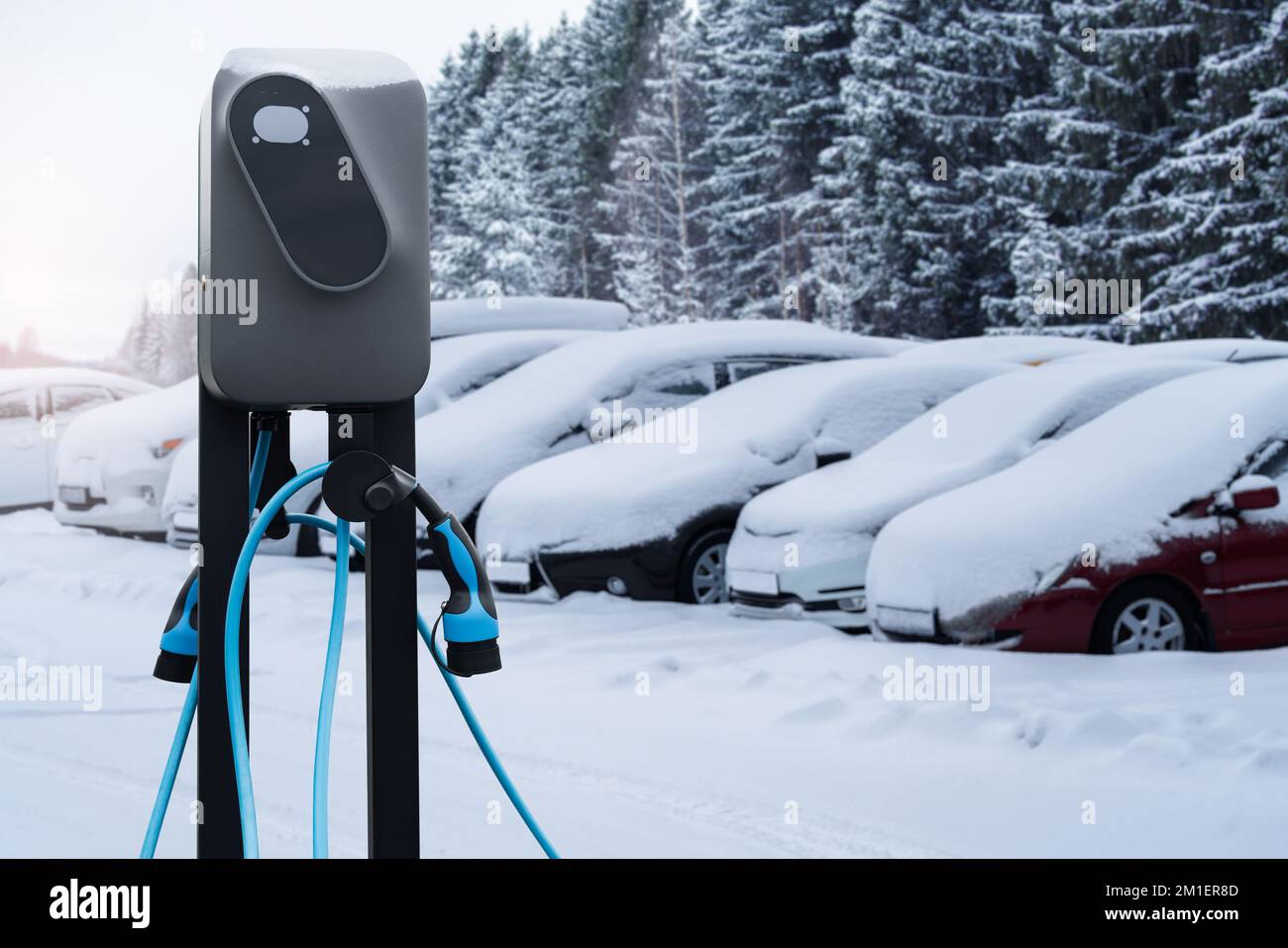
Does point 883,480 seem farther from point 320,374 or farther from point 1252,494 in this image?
point 320,374

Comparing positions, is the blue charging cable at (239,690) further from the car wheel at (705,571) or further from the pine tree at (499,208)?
the pine tree at (499,208)

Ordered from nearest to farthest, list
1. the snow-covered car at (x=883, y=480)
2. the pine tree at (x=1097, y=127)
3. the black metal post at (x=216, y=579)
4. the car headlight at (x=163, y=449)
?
the black metal post at (x=216, y=579), the snow-covered car at (x=883, y=480), the car headlight at (x=163, y=449), the pine tree at (x=1097, y=127)

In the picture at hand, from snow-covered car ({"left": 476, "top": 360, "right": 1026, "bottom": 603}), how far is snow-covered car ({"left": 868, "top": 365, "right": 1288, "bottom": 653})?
4.38 ft

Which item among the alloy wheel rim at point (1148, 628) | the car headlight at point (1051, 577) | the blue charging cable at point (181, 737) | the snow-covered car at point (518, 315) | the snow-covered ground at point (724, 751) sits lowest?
the snow-covered ground at point (724, 751)

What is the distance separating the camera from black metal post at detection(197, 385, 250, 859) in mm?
2125

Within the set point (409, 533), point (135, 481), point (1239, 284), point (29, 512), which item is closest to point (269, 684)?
point (409, 533)

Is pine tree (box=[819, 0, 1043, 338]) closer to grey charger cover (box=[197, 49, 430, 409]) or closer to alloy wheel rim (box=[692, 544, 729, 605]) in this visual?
alloy wheel rim (box=[692, 544, 729, 605])

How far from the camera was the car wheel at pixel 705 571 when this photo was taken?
7.32m

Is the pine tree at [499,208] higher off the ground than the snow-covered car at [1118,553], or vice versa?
the pine tree at [499,208]

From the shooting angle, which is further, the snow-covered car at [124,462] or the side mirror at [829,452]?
the snow-covered car at [124,462]

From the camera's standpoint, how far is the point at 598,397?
877 centimetres

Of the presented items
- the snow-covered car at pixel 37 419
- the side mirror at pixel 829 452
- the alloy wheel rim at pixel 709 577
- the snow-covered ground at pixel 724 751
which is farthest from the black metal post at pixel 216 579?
the snow-covered car at pixel 37 419

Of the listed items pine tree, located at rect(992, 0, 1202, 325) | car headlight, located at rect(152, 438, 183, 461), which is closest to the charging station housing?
car headlight, located at rect(152, 438, 183, 461)

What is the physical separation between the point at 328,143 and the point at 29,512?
12.2 meters
